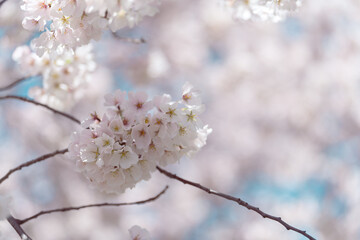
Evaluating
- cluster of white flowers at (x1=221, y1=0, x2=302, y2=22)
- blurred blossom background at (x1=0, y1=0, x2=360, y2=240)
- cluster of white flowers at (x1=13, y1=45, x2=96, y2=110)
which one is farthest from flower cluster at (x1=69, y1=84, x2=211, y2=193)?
blurred blossom background at (x1=0, y1=0, x2=360, y2=240)

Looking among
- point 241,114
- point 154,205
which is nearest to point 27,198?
point 154,205

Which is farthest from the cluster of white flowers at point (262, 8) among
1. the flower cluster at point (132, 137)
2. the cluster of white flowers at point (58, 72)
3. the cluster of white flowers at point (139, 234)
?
the cluster of white flowers at point (139, 234)

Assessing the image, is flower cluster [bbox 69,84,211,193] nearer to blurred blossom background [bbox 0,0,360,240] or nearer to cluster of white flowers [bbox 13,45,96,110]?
cluster of white flowers [bbox 13,45,96,110]

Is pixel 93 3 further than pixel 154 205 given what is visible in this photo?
No

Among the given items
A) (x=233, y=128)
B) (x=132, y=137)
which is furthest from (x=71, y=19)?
(x=233, y=128)

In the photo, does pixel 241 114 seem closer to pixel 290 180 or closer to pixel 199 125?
pixel 290 180

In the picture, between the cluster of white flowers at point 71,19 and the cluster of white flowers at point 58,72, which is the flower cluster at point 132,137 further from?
Answer: the cluster of white flowers at point 58,72
